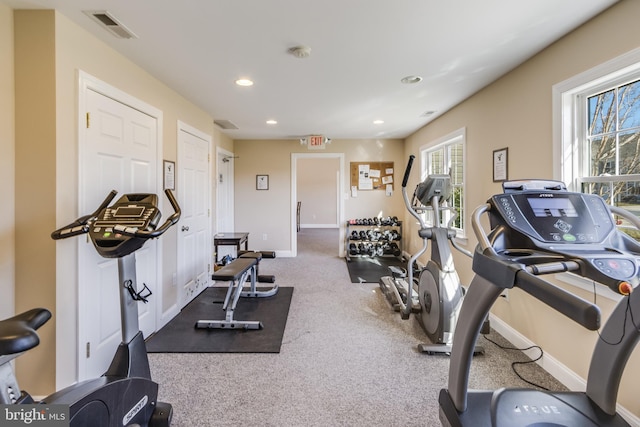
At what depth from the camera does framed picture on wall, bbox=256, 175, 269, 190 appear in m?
6.00

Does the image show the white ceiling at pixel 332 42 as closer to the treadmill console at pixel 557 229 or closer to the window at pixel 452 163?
the window at pixel 452 163

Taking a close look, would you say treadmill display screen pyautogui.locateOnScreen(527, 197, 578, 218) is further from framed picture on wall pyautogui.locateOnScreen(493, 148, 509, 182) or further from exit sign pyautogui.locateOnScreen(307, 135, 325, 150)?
exit sign pyautogui.locateOnScreen(307, 135, 325, 150)

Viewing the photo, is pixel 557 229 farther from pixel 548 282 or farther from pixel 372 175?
pixel 372 175

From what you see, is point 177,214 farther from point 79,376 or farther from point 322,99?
point 322,99

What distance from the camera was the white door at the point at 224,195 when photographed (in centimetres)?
517

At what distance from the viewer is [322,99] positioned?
3.43m

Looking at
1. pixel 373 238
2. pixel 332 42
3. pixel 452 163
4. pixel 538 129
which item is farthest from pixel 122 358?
pixel 373 238

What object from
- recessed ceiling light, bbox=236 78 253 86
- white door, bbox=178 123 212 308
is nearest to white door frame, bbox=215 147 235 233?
white door, bbox=178 123 212 308

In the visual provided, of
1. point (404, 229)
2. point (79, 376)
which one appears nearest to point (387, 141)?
point (404, 229)

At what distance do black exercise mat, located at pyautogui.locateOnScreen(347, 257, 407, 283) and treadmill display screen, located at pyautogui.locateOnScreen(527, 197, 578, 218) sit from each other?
131 inches

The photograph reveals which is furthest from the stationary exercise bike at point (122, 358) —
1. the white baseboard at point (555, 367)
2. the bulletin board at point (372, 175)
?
the bulletin board at point (372, 175)

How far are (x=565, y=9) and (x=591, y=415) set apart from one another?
7.12 ft

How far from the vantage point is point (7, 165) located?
1734mm

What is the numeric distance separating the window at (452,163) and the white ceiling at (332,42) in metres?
0.68
